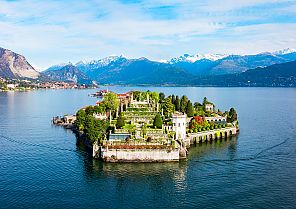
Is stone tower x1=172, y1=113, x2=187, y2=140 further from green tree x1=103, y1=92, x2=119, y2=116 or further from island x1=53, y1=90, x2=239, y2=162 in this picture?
green tree x1=103, y1=92, x2=119, y2=116

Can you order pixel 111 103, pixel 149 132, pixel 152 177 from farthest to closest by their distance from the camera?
pixel 111 103 → pixel 149 132 → pixel 152 177

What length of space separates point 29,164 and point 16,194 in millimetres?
15603

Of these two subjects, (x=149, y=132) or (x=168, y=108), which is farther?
(x=168, y=108)

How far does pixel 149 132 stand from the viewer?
7856 cm

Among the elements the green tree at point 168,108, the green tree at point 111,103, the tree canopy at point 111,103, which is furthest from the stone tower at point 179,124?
the tree canopy at point 111,103

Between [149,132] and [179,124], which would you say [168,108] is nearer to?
[179,124]

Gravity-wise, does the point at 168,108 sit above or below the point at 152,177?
above

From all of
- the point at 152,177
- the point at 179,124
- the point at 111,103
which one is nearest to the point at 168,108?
the point at 179,124

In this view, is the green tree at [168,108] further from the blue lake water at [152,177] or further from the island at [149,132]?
the blue lake water at [152,177]

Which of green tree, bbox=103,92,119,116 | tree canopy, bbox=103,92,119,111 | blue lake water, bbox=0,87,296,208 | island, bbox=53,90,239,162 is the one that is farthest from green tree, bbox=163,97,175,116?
tree canopy, bbox=103,92,119,111

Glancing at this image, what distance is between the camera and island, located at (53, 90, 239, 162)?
7000 centimetres

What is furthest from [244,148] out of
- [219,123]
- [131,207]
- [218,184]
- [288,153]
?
[131,207]

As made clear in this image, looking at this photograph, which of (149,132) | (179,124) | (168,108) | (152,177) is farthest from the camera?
(168,108)

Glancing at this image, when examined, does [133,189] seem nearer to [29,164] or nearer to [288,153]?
[29,164]
